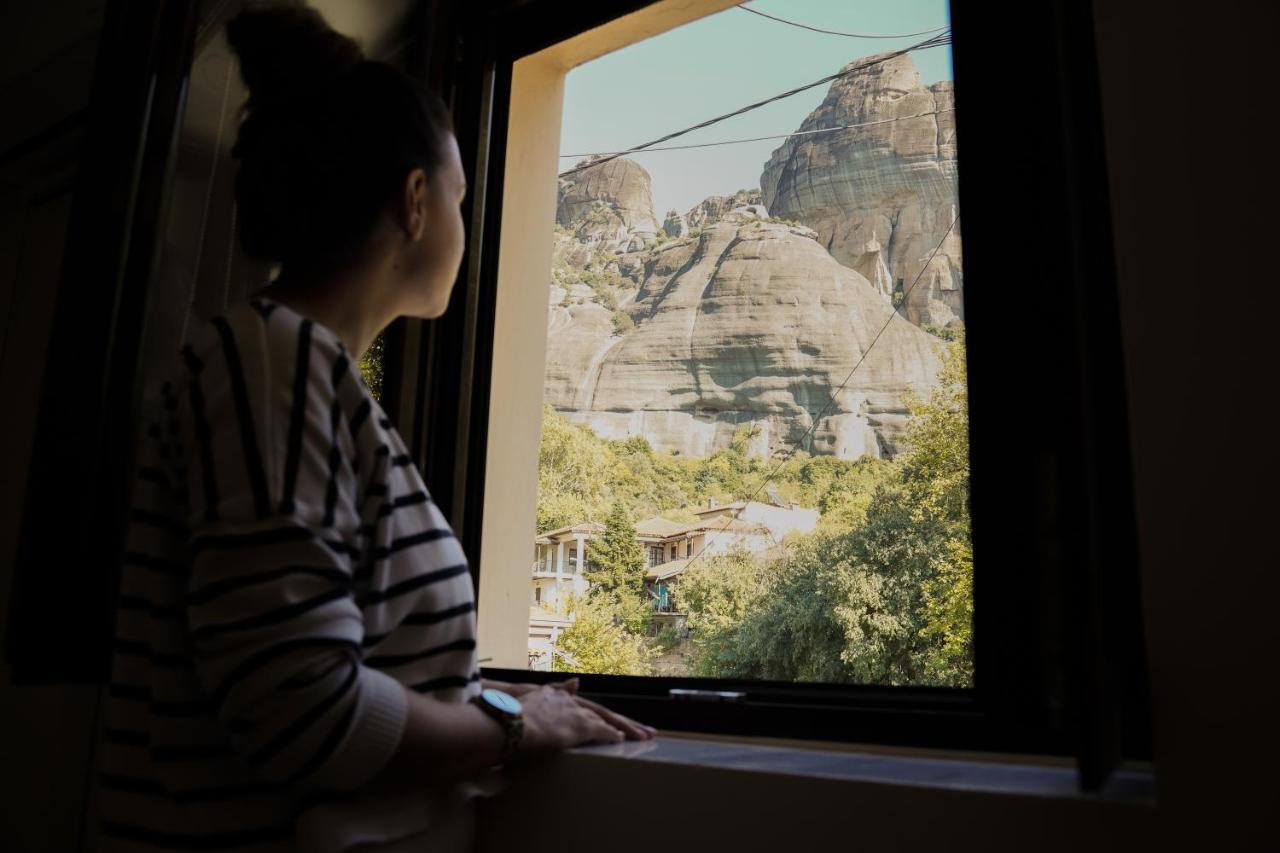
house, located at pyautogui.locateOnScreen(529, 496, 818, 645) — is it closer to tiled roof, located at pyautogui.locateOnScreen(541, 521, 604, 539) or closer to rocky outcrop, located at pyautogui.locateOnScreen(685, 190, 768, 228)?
tiled roof, located at pyautogui.locateOnScreen(541, 521, 604, 539)

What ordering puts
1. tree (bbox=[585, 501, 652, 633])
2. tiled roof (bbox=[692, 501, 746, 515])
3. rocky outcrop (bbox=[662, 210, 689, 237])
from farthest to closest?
rocky outcrop (bbox=[662, 210, 689, 237])
tiled roof (bbox=[692, 501, 746, 515])
tree (bbox=[585, 501, 652, 633])

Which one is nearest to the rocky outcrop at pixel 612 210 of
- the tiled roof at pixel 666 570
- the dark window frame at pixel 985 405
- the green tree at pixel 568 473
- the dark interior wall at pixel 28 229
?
the green tree at pixel 568 473

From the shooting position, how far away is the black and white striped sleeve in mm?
531

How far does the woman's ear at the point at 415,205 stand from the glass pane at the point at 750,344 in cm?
Result: 1122

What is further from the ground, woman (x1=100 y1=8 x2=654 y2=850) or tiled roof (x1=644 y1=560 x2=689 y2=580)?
tiled roof (x1=644 y1=560 x2=689 y2=580)

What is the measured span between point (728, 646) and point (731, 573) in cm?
125

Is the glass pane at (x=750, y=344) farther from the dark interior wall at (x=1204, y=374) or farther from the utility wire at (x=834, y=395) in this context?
the dark interior wall at (x=1204, y=374)

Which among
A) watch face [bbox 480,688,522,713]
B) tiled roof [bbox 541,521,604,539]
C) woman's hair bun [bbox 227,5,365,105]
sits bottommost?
watch face [bbox 480,688,522,713]

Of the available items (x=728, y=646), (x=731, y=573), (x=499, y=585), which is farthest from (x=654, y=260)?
(x=499, y=585)

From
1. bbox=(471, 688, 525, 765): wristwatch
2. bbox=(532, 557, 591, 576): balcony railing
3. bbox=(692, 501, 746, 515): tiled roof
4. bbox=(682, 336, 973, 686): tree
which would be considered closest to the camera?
bbox=(471, 688, 525, 765): wristwatch

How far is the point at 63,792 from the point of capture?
1.10m

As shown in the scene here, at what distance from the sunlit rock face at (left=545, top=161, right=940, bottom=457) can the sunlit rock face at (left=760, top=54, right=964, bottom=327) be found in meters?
0.45

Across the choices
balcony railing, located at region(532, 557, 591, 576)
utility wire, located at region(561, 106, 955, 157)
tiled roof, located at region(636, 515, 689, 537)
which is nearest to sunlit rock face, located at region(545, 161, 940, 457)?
utility wire, located at region(561, 106, 955, 157)

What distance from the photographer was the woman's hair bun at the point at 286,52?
77cm
